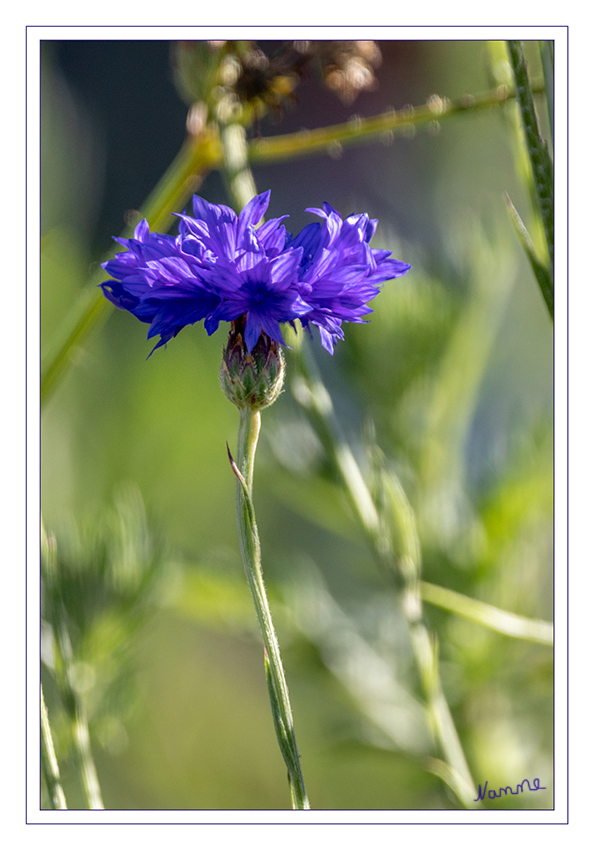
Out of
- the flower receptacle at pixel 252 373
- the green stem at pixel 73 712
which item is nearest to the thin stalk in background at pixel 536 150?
the flower receptacle at pixel 252 373

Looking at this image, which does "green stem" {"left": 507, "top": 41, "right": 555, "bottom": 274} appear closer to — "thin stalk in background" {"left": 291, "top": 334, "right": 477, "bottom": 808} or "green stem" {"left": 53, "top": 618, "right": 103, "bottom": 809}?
"thin stalk in background" {"left": 291, "top": 334, "right": 477, "bottom": 808}

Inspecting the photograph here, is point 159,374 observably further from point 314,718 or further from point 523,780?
point 523,780

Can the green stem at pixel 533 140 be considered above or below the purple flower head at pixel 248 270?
above


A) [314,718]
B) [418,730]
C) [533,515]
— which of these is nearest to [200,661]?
[314,718]

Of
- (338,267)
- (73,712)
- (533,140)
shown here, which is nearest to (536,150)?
(533,140)
